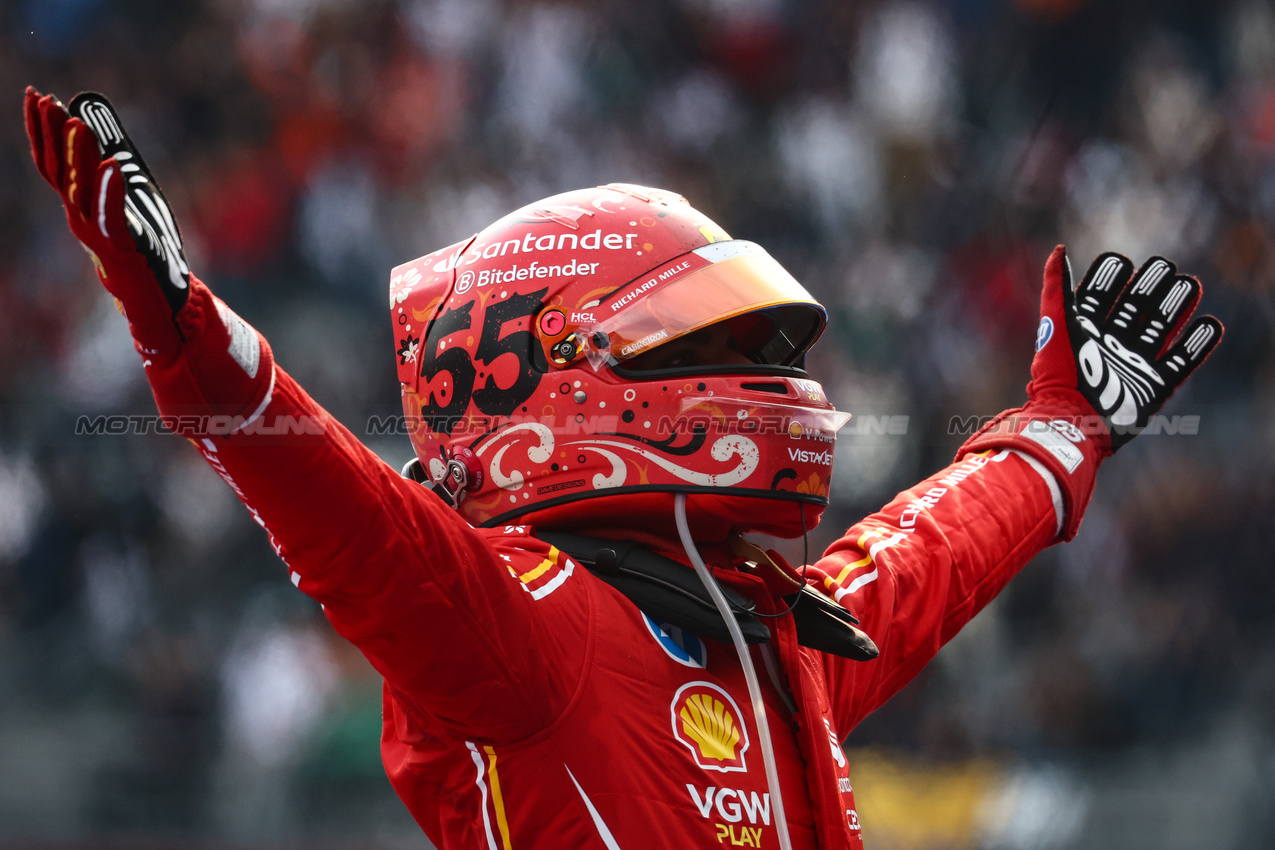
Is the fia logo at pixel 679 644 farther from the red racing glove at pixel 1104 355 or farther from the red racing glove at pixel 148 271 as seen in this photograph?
the red racing glove at pixel 1104 355

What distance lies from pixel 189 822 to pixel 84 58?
2.61m

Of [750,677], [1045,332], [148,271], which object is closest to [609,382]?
[750,677]

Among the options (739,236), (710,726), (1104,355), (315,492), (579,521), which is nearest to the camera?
(315,492)

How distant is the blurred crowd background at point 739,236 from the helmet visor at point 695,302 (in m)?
2.14

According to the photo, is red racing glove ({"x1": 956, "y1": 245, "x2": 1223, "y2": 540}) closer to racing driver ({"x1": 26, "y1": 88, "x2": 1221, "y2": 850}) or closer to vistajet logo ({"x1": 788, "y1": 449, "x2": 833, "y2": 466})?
racing driver ({"x1": 26, "y1": 88, "x2": 1221, "y2": 850})

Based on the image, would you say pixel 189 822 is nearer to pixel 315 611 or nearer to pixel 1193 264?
pixel 315 611

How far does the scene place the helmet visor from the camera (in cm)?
153

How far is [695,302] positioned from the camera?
1544 mm

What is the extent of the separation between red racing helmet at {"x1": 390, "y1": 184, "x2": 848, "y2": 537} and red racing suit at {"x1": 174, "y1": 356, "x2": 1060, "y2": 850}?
0.11 m

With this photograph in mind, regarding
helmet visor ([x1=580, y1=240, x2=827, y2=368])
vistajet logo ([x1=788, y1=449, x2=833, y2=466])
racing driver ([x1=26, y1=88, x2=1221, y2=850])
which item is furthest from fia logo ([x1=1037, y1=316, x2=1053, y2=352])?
vistajet logo ([x1=788, y1=449, x2=833, y2=466])

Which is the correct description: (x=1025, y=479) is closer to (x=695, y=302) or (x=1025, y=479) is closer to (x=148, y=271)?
(x=695, y=302)

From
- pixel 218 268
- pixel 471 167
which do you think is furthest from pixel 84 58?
pixel 471 167

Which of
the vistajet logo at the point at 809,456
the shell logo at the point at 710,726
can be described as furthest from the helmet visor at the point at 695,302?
the shell logo at the point at 710,726

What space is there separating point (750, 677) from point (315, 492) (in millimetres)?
639
